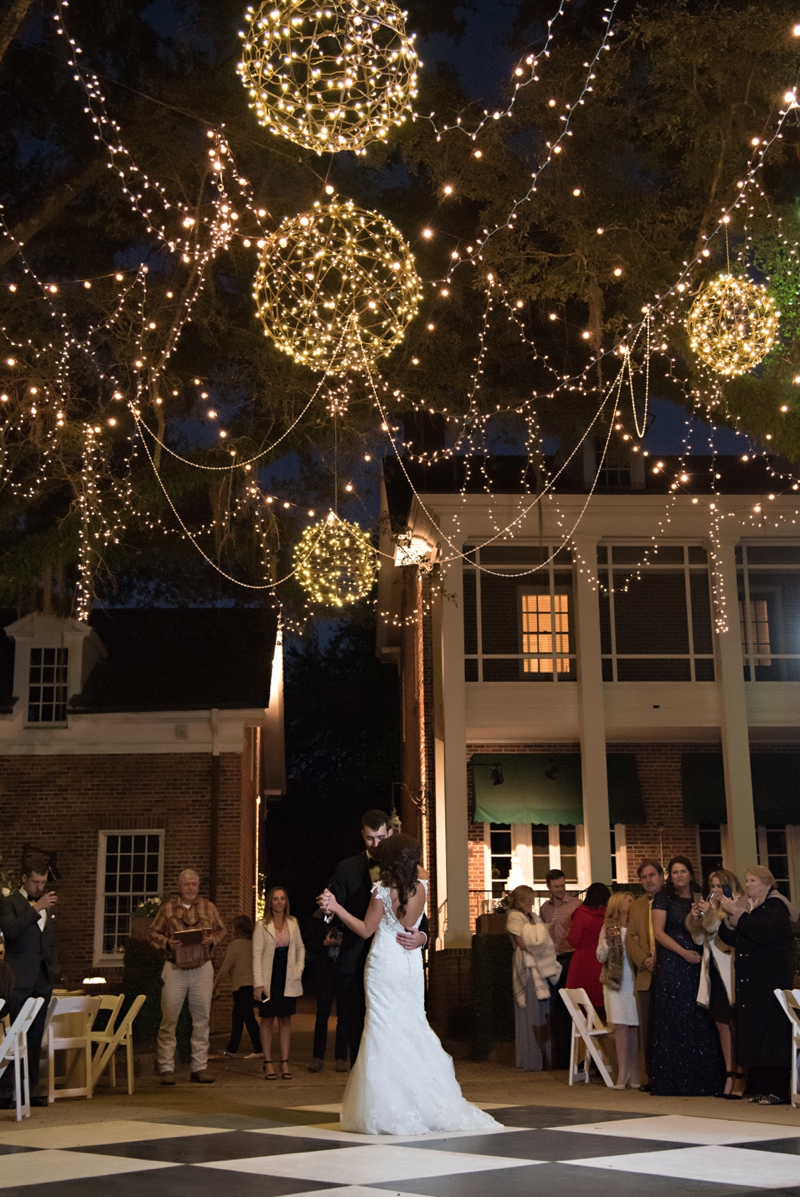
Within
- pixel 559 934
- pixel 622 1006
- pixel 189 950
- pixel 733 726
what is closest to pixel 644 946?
pixel 622 1006

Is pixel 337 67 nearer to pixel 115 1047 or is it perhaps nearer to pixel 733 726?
pixel 115 1047

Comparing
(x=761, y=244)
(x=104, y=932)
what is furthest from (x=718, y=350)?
(x=104, y=932)

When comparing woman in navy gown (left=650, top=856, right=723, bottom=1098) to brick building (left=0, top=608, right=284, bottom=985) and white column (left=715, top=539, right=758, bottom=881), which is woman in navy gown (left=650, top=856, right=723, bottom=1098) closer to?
white column (left=715, top=539, right=758, bottom=881)

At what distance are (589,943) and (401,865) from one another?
4551 millimetres

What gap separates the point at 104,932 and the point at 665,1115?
12.5 meters

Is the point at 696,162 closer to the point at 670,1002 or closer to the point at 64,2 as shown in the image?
the point at 64,2

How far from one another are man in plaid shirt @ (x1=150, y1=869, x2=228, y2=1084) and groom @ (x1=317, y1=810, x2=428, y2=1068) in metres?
1.12

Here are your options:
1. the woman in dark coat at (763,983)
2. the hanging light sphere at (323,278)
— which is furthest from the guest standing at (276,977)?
the hanging light sphere at (323,278)

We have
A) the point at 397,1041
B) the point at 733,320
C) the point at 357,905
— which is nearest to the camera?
the point at 397,1041

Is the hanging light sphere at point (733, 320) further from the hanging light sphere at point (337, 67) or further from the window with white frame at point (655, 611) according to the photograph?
the window with white frame at point (655, 611)

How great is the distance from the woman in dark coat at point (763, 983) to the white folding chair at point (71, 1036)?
15.4ft

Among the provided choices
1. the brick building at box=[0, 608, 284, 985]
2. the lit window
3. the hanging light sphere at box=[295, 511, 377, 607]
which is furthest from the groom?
the lit window

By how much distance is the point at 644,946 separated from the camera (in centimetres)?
934

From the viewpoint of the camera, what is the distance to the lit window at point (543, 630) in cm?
2039
